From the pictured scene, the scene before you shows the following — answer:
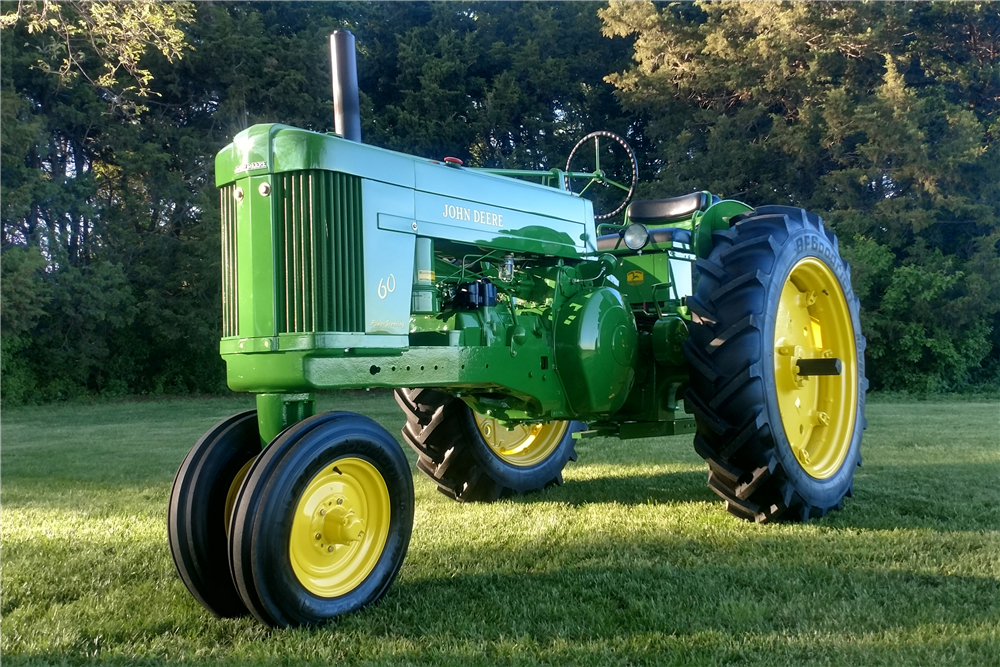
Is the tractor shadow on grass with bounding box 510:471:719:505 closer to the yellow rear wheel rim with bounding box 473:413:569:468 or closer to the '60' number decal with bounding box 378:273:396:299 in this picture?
the yellow rear wheel rim with bounding box 473:413:569:468

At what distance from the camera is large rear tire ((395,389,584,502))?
4785 mm

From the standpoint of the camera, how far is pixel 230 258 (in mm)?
3236

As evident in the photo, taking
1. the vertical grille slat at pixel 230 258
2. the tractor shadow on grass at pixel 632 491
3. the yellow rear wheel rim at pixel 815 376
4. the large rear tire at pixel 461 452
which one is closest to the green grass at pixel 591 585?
the tractor shadow on grass at pixel 632 491

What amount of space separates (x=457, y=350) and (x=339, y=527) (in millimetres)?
973

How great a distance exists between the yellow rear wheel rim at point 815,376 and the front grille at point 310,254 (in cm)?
257

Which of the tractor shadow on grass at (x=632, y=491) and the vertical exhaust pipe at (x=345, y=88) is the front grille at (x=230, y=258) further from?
the tractor shadow on grass at (x=632, y=491)

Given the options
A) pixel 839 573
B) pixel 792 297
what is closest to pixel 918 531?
pixel 839 573

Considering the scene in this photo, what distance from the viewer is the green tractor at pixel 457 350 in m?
2.90

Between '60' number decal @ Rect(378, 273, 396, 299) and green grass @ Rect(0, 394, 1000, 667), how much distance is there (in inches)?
45.5

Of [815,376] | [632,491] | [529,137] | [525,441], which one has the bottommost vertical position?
[632,491]

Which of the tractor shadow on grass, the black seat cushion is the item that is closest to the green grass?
the tractor shadow on grass

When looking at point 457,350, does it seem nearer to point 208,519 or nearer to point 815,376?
point 208,519

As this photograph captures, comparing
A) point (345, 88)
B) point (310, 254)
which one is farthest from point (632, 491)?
point (345, 88)

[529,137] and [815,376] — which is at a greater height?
[529,137]
